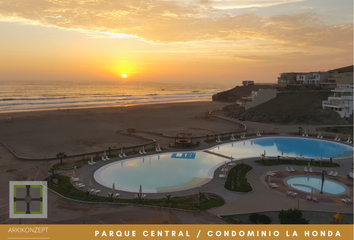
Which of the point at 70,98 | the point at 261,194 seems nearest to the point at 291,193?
the point at 261,194

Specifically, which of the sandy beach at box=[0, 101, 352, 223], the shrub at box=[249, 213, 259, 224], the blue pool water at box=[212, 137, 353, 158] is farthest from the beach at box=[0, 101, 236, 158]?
the shrub at box=[249, 213, 259, 224]

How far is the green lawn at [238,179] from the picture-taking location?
18533 mm

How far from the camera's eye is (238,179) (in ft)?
66.8

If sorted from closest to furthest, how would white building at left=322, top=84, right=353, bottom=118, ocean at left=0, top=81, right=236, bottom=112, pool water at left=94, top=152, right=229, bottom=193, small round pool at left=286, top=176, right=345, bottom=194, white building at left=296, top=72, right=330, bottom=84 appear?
small round pool at left=286, top=176, right=345, bottom=194 < pool water at left=94, top=152, right=229, bottom=193 < white building at left=322, top=84, right=353, bottom=118 < ocean at left=0, top=81, right=236, bottom=112 < white building at left=296, top=72, right=330, bottom=84

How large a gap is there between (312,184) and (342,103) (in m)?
30.9

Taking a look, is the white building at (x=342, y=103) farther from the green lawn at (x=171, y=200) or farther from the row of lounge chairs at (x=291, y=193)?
the green lawn at (x=171, y=200)

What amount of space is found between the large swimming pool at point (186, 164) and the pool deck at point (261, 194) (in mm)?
806

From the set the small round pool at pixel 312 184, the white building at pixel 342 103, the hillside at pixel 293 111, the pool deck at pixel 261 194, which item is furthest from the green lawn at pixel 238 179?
the white building at pixel 342 103

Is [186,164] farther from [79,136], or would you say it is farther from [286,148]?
[79,136]

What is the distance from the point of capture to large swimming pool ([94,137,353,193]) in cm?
2027

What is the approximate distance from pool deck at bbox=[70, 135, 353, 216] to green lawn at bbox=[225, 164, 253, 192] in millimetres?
381

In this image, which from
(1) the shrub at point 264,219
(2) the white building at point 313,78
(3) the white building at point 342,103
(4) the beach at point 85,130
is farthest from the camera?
(2) the white building at point 313,78

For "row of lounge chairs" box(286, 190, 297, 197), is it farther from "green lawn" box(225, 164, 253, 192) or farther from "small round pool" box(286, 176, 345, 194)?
"green lawn" box(225, 164, 253, 192)

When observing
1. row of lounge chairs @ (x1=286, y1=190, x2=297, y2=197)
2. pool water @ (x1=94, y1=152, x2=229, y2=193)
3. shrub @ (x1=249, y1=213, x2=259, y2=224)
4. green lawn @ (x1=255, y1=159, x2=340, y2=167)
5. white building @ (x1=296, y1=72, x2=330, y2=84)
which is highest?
white building @ (x1=296, y1=72, x2=330, y2=84)
